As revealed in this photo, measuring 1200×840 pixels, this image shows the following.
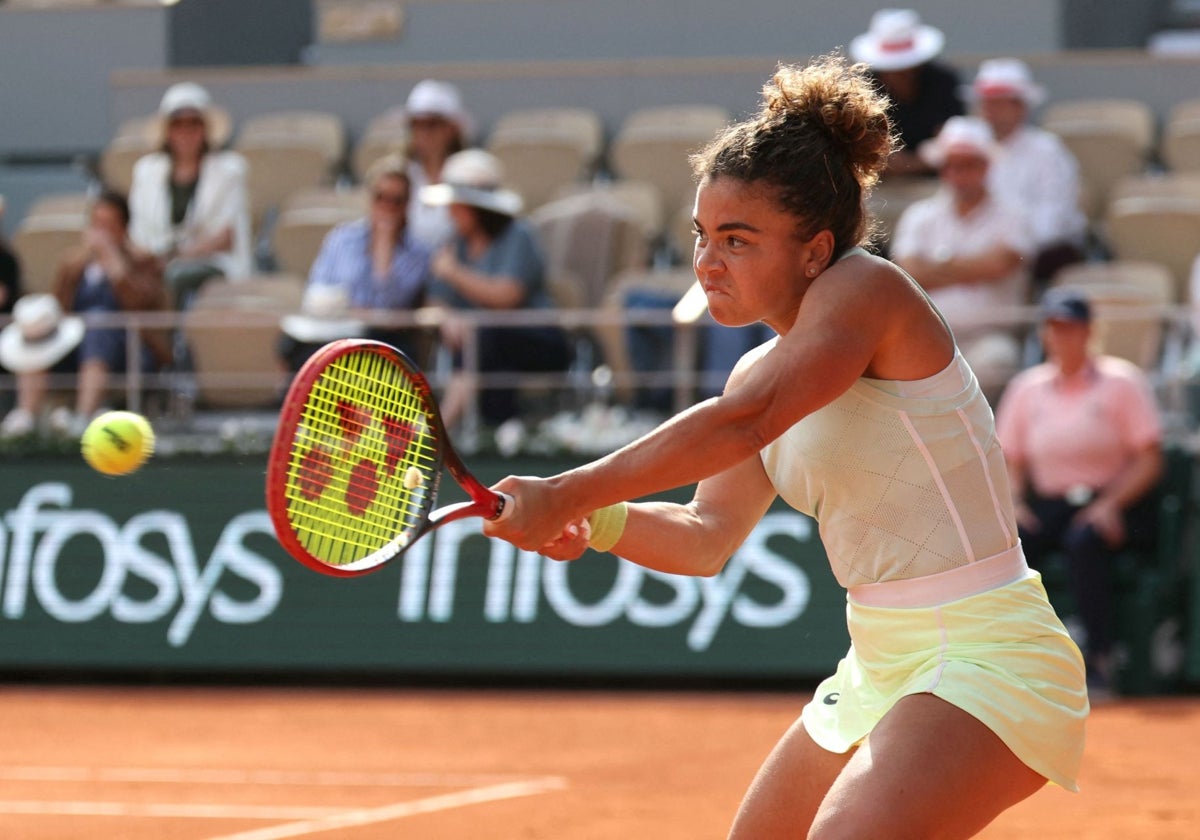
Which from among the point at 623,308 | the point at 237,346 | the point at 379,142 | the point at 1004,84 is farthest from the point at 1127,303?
the point at 379,142

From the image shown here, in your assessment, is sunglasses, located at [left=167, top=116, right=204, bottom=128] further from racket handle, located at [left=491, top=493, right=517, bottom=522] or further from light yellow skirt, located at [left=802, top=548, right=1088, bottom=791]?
racket handle, located at [left=491, top=493, right=517, bottom=522]

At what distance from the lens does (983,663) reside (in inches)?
119

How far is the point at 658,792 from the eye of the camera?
645 cm

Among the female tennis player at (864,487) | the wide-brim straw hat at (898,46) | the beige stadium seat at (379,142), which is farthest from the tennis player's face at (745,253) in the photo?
the beige stadium seat at (379,142)

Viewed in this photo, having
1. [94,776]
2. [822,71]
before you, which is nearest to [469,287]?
[94,776]

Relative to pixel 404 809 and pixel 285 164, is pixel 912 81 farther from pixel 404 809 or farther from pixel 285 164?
pixel 404 809

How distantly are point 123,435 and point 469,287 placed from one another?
4.40 metres

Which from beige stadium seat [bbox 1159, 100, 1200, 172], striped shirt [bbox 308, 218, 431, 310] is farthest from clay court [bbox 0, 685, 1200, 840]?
beige stadium seat [bbox 1159, 100, 1200, 172]

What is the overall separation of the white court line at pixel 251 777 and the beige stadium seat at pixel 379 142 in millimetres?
5297

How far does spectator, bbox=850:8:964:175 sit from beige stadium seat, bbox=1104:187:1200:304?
102 centimetres

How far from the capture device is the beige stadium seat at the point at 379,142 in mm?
11617

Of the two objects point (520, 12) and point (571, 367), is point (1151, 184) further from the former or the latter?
point (520, 12)

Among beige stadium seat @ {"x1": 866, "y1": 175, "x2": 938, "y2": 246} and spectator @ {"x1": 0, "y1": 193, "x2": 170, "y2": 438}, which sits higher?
beige stadium seat @ {"x1": 866, "y1": 175, "x2": 938, "y2": 246}

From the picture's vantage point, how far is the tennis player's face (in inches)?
118
